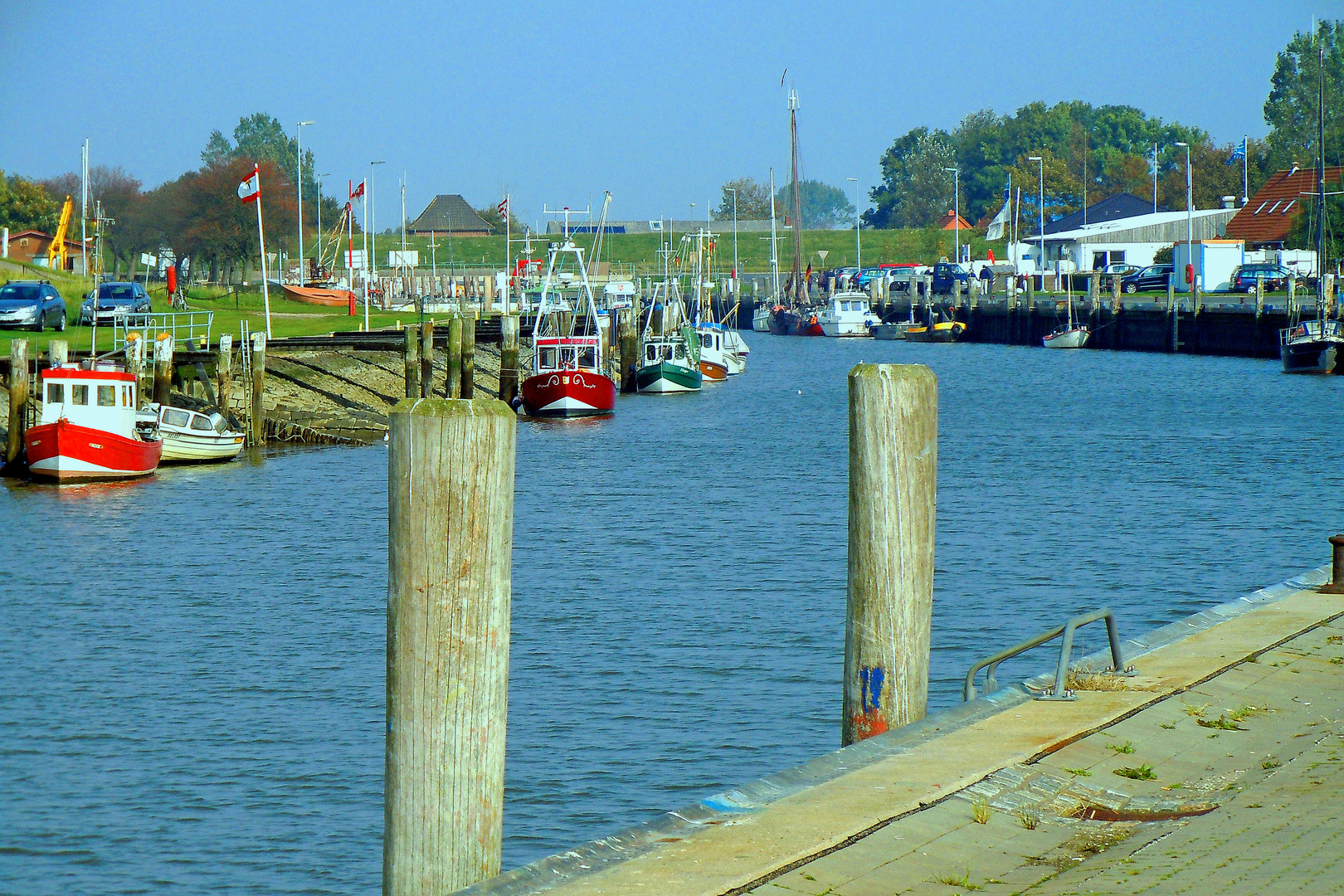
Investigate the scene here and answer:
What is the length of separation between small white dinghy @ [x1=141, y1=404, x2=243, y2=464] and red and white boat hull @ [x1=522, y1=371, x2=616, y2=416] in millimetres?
14489

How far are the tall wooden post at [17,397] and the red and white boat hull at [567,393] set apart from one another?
1925 cm

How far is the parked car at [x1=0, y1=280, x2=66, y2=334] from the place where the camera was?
4897cm

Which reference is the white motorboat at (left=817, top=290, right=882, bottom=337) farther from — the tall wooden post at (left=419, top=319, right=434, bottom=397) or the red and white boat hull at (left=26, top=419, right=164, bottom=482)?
the red and white boat hull at (left=26, top=419, right=164, bottom=482)

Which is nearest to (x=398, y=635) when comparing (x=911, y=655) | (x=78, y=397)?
(x=911, y=655)

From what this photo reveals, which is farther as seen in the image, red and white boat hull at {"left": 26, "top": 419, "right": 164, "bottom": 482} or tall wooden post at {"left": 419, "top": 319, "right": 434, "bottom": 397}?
tall wooden post at {"left": 419, "top": 319, "right": 434, "bottom": 397}

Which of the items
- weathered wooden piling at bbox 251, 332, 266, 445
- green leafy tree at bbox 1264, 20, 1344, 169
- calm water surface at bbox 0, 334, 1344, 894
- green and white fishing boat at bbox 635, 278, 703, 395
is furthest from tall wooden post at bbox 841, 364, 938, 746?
green leafy tree at bbox 1264, 20, 1344, 169

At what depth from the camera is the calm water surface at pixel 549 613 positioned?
12656 mm

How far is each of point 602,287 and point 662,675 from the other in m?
63.0

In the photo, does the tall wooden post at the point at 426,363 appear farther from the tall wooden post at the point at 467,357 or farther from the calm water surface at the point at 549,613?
the calm water surface at the point at 549,613

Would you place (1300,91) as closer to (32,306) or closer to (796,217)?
(796,217)

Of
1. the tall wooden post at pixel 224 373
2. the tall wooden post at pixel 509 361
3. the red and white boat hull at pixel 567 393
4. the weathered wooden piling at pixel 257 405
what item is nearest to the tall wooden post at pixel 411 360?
the tall wooden post at pixel 509 361

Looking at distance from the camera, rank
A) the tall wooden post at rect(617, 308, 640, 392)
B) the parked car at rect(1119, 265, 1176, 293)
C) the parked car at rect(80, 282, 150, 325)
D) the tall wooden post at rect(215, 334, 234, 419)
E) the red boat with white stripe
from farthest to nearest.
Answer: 1. the parked car at rect(1119, 265, 1176, 293)
2. the tall wooden post at rect(617, 308, 640, 392)
3. the parked car at rect(80, 282, 150, 325)
4. the tall wooden post at rect(215, 334, 234, 419)
5. the red boat with white stripe

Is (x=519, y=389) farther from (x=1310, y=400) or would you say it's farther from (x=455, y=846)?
(x=455, y=846)

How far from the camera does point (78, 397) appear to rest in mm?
33156
